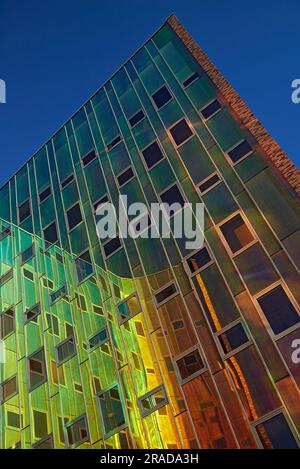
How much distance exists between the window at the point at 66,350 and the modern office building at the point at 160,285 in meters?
Result: 0.07

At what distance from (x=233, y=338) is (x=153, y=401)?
334 cm

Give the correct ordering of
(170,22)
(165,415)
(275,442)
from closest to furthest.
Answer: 1. (275,442)
2. (165,415)
3. (170,22)

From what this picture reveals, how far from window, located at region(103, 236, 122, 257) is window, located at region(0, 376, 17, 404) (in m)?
6.63

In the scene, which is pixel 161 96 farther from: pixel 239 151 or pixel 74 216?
pixel 74 216

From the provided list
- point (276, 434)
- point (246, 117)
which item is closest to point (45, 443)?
point (276, 434)

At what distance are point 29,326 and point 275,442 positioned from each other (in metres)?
12.2

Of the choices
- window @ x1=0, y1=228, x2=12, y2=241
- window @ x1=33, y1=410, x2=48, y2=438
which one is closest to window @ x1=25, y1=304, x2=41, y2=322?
window @ x1=33, y1=410, x2=48, y2=438

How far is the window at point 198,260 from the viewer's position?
1598 centimetres

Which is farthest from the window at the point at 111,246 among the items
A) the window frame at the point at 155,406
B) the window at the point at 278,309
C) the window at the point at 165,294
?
the window at the point at 278,309

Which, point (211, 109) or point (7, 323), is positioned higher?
point (211, 109)

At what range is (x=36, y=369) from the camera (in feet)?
63.2

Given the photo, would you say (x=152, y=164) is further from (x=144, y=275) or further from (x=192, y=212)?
(x=144, y=275)
